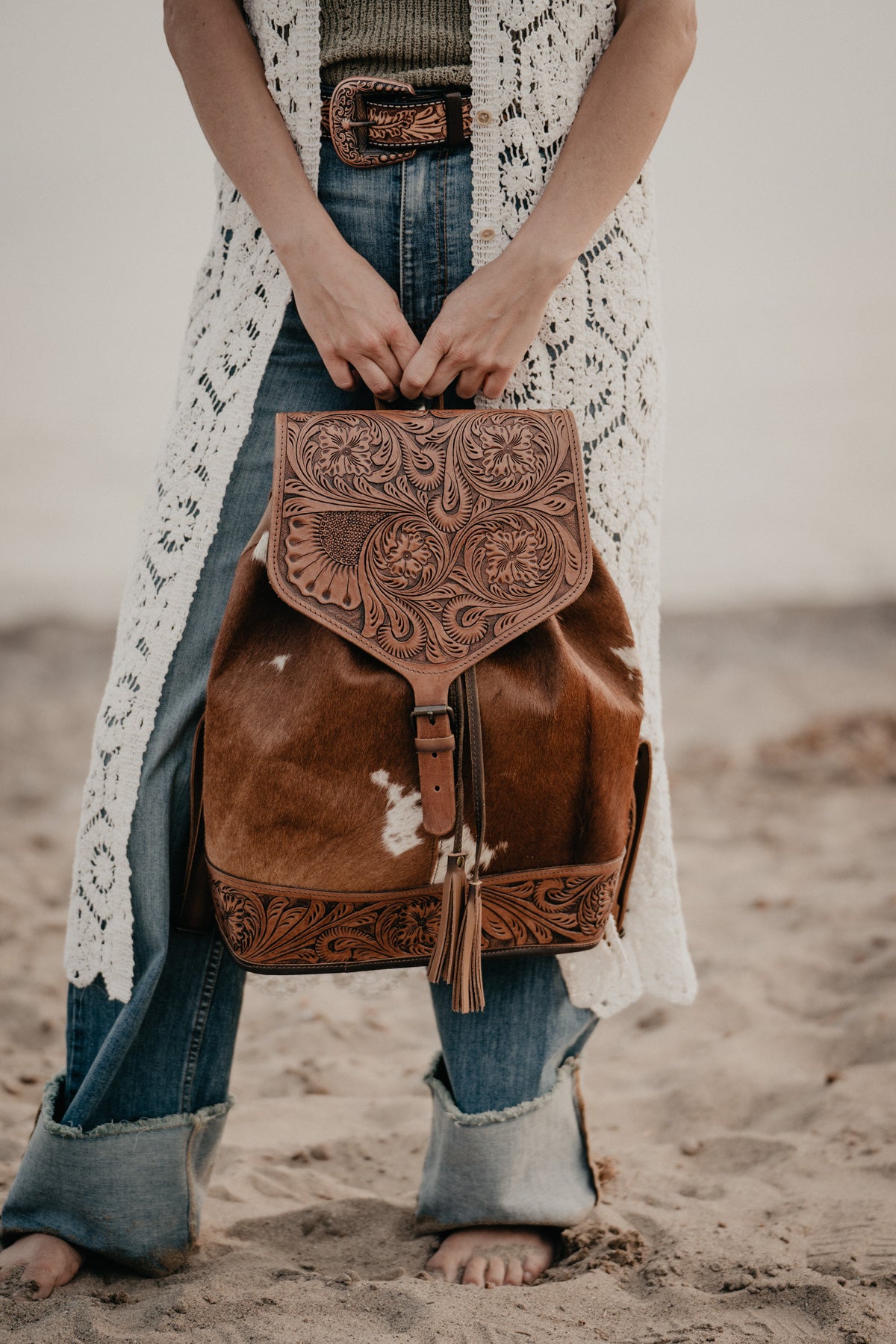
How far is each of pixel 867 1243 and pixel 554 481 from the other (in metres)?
1.14

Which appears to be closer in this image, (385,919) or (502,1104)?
(385,919)

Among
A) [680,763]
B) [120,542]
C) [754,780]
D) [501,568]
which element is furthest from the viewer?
[120,542]

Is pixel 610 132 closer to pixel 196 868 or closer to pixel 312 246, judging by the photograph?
pixel 312 246

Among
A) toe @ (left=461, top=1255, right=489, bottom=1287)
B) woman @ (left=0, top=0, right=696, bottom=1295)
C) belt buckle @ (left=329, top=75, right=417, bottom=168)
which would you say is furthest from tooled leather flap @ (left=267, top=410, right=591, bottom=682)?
toe @ (left=461, top=1255, right=489, bottom=1287)

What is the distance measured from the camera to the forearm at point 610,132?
1.25 meters

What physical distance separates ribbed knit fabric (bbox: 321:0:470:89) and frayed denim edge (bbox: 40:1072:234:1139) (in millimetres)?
1410

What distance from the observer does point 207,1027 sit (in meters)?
1.36

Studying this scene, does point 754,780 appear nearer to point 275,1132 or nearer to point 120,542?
point 275,1132

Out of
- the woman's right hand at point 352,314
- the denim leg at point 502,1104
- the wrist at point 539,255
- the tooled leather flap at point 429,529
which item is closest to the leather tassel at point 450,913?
the tooled leather flap at point 429,529

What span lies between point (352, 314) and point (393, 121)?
272 millimetres

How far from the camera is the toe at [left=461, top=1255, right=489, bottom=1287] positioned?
1.30 metres

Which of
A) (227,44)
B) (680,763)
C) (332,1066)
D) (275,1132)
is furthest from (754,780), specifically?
(227,44)

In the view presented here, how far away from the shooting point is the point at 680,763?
4.18 metres

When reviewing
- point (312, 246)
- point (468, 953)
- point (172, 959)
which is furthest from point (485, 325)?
point (172, 959)
